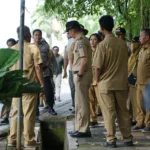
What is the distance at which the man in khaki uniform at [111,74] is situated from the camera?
6660mm

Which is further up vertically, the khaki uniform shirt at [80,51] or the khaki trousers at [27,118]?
the khaki uniform shirt at [80,51]

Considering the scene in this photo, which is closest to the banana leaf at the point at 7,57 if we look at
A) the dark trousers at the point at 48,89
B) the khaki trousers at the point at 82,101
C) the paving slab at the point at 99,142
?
the paving slab at the point at 99,142

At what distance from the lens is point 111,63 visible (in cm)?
671

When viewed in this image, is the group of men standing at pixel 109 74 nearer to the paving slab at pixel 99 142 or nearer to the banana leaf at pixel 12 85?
the paving slab at pixel 99 142

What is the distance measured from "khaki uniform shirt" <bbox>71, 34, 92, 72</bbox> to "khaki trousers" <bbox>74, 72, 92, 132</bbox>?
0.54 feet

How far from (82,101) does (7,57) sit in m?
4.92

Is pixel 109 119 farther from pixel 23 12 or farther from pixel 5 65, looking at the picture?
pixel 5 65

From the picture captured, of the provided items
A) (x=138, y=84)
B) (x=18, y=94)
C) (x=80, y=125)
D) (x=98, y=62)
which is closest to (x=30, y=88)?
(x=18, y=94)

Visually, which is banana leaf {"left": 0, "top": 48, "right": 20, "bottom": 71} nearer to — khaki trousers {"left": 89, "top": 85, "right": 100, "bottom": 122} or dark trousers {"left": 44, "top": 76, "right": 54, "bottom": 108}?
khaki trousers {"left": 89, "top": 85, "right": 100, "bottom": 122}

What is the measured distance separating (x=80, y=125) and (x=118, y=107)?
1025 millimetres

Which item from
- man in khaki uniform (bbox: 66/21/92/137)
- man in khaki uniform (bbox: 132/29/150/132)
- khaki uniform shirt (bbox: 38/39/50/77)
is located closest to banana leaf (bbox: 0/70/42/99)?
man in khaki uniform (bbox: 66/21/92/137)

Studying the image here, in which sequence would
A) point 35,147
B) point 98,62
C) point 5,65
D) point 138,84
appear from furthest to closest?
point 138,84 → point 35,147 → point 98,62 → point 5,65

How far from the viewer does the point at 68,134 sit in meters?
7.85

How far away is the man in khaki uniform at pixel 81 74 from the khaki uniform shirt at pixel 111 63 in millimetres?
716
